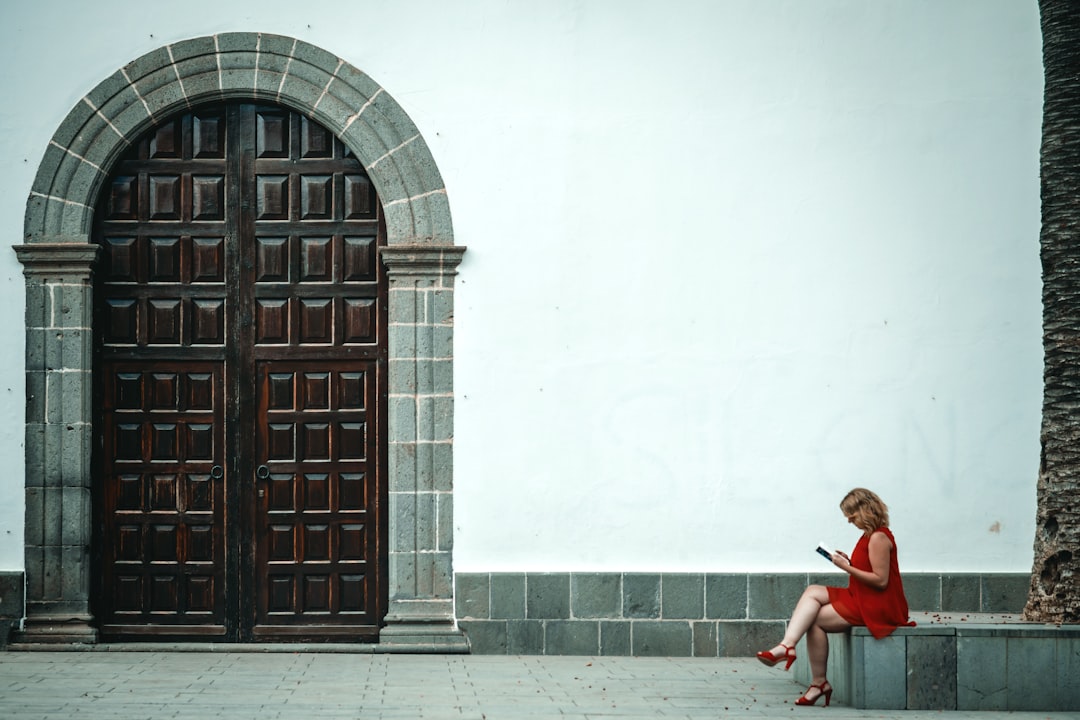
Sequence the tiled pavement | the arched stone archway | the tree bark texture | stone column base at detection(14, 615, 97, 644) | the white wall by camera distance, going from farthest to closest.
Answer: the white wall → the arched stone archway → stone column base at detection(14, 615, 97, 644) → the tree bark texture → the tiled pavement

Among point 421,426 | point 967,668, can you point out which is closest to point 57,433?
point 421,426

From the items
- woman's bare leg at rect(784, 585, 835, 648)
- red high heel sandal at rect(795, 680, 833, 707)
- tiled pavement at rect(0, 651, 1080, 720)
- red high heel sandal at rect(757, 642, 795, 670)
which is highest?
woman's bare leg at rect(784, 585, 835, 648)

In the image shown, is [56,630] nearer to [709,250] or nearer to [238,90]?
[238,90]

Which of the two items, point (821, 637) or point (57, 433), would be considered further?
point (57, 433)

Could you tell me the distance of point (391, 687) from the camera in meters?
7.88

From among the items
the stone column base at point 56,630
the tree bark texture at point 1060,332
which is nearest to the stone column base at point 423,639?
the stone column base at point 56,630

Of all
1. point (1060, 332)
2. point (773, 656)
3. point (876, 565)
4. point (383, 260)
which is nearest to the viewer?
point (773, 656)

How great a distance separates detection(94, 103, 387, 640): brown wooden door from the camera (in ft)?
31.2

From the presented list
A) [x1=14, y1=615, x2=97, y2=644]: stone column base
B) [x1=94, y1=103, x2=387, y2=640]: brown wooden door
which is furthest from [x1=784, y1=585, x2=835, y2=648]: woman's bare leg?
[x1=14, y1=615, x2=97, y2=644]: stone column base

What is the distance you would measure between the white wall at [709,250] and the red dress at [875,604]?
6.79ft

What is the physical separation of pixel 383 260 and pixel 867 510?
3.87 metres

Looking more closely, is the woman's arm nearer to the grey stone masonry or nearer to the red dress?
the red dress

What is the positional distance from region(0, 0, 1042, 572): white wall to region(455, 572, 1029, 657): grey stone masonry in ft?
0.47

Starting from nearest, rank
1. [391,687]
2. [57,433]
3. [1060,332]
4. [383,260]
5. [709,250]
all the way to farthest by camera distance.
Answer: [1060,332] → [391,687] → [57,433] → [383,260] → [709,250]
